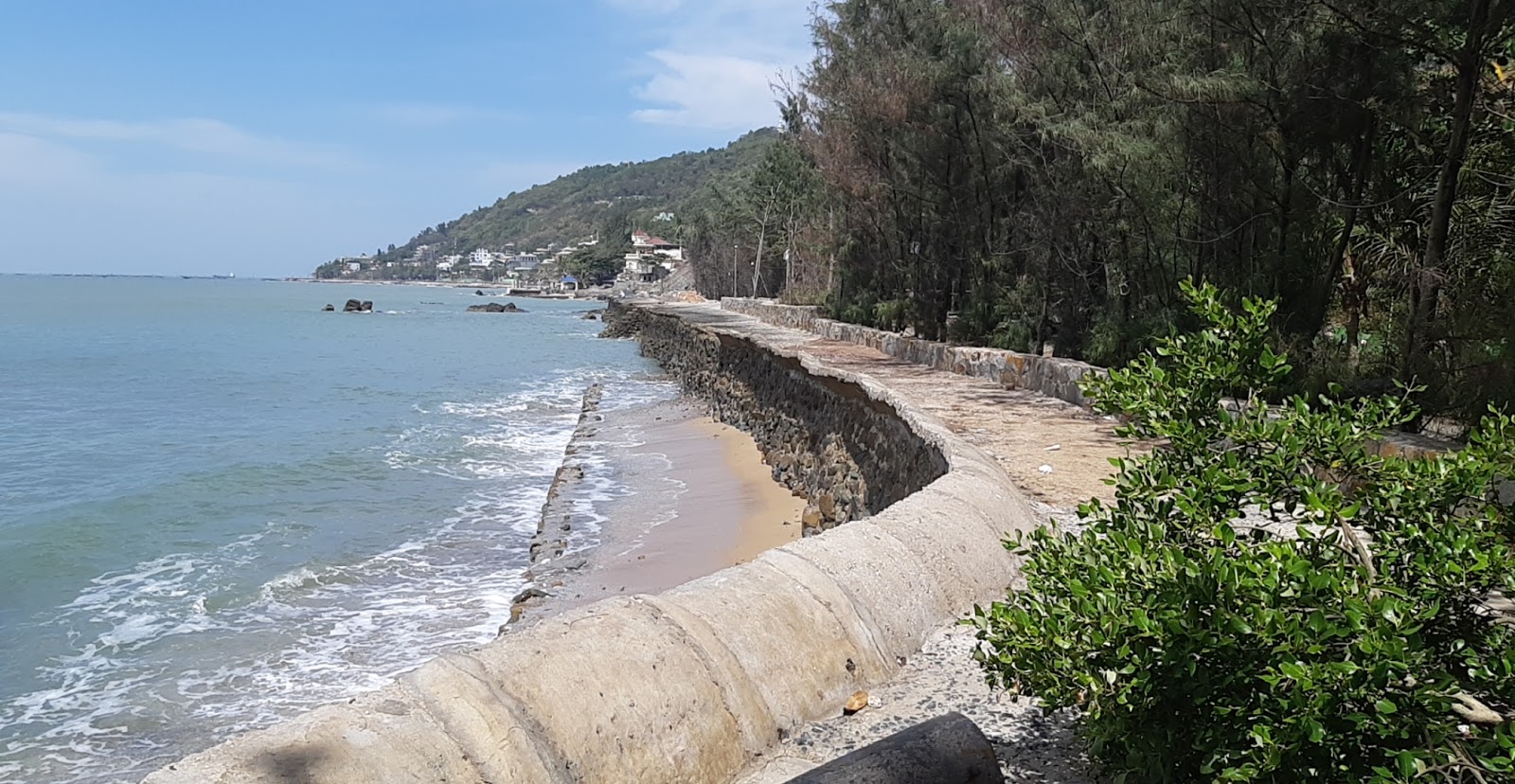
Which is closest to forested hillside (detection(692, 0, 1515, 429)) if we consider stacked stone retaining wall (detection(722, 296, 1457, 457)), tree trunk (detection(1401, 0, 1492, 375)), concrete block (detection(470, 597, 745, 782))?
tree trunk (detection(1401, 0, 1492, 375))

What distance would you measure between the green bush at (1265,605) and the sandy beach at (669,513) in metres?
6.84

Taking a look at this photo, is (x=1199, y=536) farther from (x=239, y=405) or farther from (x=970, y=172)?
(x=239, y=405)

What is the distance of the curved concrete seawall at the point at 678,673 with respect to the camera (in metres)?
2.66

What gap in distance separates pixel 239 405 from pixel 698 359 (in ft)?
39.2

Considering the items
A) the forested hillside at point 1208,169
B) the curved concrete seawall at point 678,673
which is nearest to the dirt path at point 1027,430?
the curved concrete seawall at point 678,673

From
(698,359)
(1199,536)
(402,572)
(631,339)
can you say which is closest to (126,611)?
(402,572)

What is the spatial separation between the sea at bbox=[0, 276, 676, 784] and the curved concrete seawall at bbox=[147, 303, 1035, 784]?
454cm

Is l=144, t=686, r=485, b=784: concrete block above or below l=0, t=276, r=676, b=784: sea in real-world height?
above

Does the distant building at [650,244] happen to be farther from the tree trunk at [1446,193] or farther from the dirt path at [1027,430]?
the tree trunk at [1446,193]

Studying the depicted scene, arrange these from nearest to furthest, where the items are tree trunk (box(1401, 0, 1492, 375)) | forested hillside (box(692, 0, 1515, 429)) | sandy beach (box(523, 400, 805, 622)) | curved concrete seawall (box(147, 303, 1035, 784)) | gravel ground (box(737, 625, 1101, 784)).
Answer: curved concrete seawall (box(147, 303, 1035, 784))
gravel ground (box(737, 625, 1101, 784))
tree trunk (box(1401, 0, 1492, 375))
forested hillside (box(692, 0, 1515, 429))
sandy beach (box(523, 400, 805, 622))

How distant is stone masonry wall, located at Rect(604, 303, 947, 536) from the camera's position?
410 inches

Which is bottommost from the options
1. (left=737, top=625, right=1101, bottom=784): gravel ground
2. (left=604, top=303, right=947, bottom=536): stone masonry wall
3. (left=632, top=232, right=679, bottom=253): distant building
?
(left=604, top=303, right=947, bottom=536): stone masonry wall

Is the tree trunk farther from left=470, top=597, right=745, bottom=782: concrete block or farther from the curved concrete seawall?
left=470, top=597, right=745, bottom=782: concrete block

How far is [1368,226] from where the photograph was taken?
10031mm
